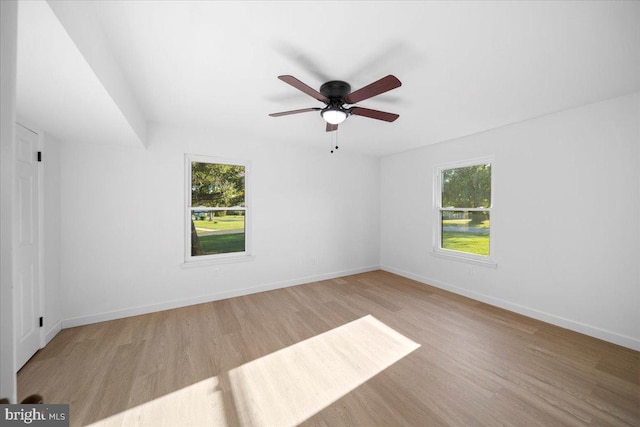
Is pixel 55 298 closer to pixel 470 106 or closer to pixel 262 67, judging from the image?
pixel 262 67

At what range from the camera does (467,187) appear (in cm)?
386

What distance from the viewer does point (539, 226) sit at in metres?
3.01

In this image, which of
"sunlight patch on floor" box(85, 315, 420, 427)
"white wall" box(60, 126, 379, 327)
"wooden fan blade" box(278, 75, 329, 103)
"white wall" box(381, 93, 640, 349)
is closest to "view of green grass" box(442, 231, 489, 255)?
"white wall" box(381, 93, 640, 349)

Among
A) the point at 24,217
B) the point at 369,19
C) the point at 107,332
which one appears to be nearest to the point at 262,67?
the point at 369,19

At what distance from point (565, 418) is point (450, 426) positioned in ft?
2.70

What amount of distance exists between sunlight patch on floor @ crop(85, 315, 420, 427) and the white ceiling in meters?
2.28

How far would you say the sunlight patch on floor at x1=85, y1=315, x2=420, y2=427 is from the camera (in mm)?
1614

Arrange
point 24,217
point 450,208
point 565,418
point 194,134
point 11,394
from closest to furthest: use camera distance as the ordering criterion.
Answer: point 11,394 < point 565,418 < point 24,217 < point 194,134 < point 450,208

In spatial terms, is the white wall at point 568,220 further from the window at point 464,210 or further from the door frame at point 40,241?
the door frame at point 40,241

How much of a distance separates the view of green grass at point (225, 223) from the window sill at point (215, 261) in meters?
0.50

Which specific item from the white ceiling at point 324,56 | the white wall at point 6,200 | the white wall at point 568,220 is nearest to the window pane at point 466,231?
the white wall at point 568,220

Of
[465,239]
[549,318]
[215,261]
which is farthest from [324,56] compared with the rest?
[549,318]

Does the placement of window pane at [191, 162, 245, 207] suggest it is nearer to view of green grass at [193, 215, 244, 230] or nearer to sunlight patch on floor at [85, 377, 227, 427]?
view of green grass at [193, 215, 244, 230]

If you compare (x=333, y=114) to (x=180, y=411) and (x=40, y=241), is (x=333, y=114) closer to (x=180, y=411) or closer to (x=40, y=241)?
(x=180, y=411)
